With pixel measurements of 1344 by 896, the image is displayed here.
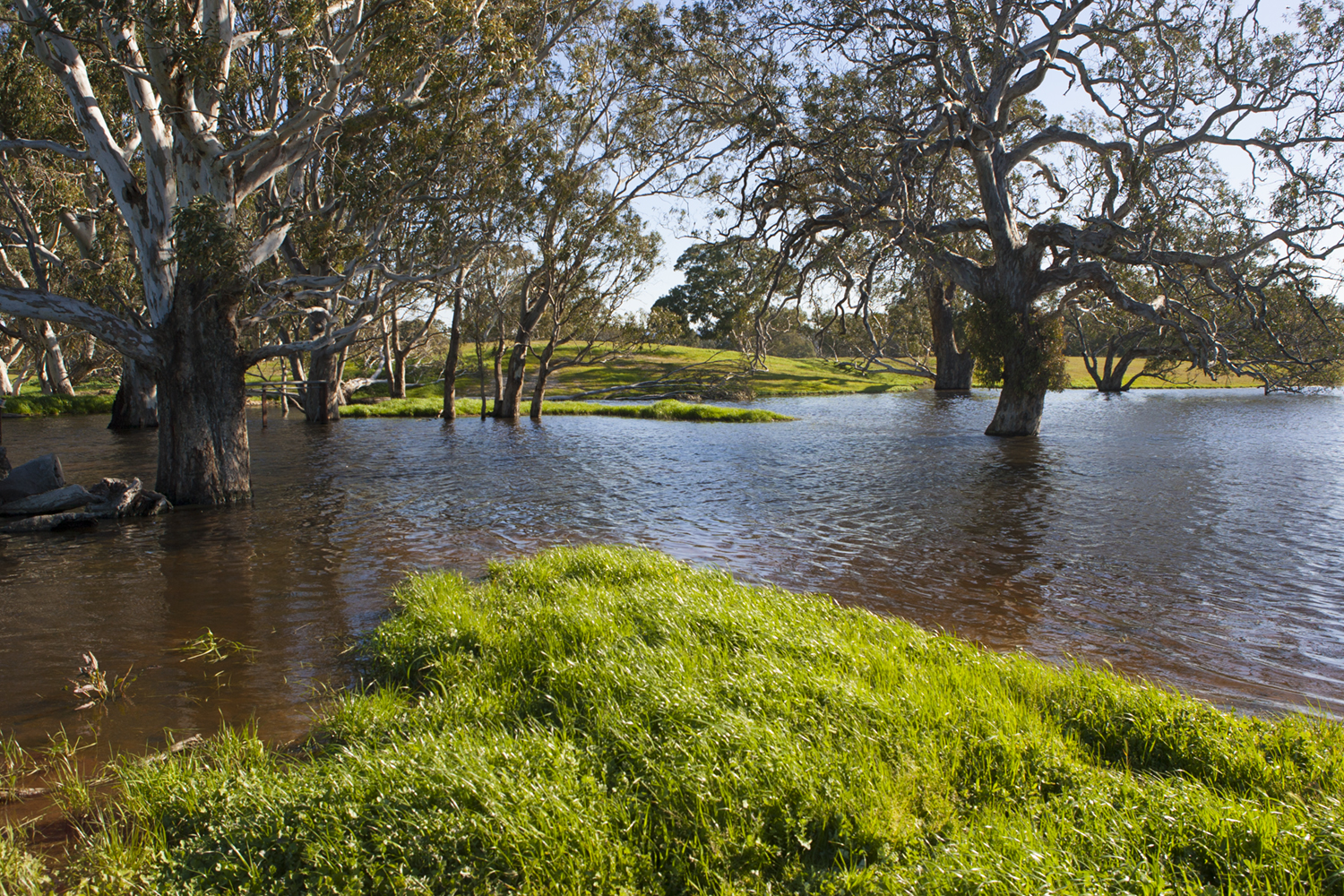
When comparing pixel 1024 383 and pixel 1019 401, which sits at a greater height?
pixel 1024 383

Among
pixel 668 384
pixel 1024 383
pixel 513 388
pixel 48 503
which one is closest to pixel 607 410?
pixel 513 388

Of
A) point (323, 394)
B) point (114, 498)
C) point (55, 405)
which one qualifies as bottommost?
point (114, 498)

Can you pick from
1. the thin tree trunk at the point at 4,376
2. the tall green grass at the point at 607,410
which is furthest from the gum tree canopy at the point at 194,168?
the thin tree trunk at the point at 4,376

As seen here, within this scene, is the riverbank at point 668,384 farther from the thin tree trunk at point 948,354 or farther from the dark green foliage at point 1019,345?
the dark green foliage at point 1019,345

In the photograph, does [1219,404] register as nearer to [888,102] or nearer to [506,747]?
[888,102]

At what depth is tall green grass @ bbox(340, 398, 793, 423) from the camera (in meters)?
38.9

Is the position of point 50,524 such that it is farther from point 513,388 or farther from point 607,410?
point 607,410

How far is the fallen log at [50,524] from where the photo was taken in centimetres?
1271

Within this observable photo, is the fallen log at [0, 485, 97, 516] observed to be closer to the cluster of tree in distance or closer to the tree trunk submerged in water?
the cluster of tree in distance

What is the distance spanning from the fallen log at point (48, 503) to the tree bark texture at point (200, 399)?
1.30 metres

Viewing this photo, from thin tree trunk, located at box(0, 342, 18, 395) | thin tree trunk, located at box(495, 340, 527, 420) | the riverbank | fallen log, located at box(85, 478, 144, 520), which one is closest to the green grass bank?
fallen log, located at box(85, 478, 144, 520)

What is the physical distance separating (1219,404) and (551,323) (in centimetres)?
4265

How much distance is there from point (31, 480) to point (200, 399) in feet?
14.0

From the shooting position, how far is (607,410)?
43.8 metres
